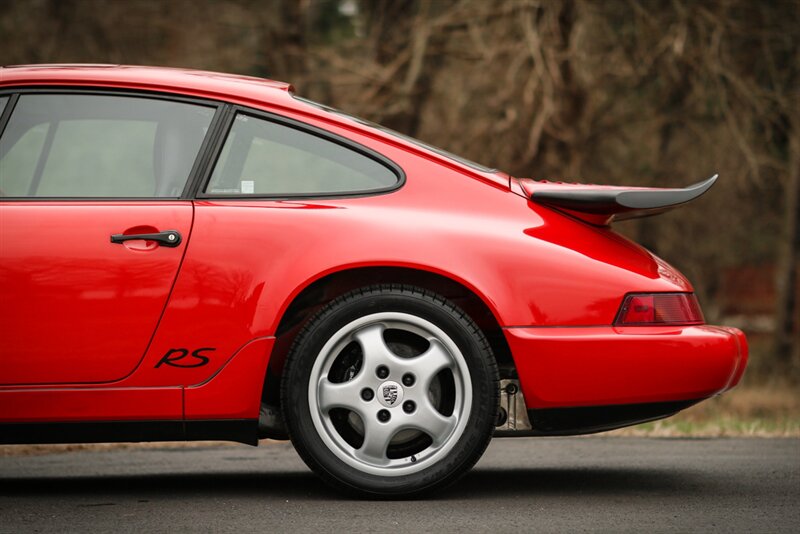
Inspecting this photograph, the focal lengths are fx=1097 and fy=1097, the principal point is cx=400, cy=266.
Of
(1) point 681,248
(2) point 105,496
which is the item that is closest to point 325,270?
(2) point 105,496

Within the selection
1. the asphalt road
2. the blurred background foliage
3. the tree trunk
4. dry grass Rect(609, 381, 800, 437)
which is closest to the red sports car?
the asphalt road

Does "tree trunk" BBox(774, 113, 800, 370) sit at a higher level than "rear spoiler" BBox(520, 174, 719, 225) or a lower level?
lower

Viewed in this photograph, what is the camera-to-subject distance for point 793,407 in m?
12.0

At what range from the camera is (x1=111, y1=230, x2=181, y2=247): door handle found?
384cm

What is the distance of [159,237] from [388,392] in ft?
3.17

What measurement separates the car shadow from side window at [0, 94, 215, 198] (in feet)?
3.88

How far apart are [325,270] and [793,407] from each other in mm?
9458

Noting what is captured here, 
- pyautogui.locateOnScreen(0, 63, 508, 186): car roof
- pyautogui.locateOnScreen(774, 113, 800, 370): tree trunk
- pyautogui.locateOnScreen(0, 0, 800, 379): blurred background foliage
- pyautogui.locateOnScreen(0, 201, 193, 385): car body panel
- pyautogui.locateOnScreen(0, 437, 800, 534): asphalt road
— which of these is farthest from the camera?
pyautogui.locateOnScreen(774, 113, 800, 370): tree trunk

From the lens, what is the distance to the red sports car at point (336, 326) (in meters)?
3.83

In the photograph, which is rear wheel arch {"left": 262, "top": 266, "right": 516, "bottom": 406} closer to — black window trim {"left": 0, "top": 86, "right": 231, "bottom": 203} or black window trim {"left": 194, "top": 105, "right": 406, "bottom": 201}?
black window trim {"left": 194, "top": 105, "right": 406, "bottom": 201}

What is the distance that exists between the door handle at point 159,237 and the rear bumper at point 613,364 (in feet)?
3.99

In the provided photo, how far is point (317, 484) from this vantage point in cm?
446

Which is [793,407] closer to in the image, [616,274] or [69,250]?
[616,274]

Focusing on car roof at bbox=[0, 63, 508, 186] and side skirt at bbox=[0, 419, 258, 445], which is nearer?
side skirt at bbox=[0, 419, 258, 445]
